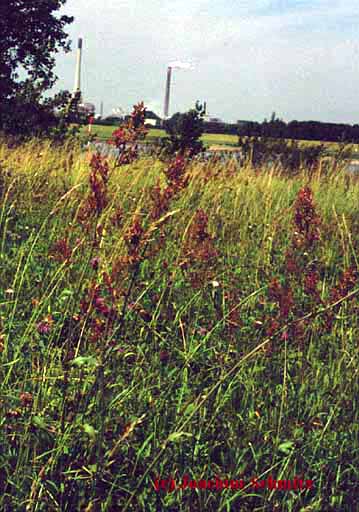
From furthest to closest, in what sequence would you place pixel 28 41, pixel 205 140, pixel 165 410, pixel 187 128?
1. pixel 205 140
2. pixel 28 41
3. pixel 187 128
4. pixel 165 410

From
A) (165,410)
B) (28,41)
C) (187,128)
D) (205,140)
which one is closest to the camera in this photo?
(165,410)

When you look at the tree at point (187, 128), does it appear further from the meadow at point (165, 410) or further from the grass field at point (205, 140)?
the meadow at point (165, 410)

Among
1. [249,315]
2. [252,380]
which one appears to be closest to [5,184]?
[249,315]

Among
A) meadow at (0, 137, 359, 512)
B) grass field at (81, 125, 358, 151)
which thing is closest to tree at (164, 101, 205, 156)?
grass field at (81, 125, 358, 151)

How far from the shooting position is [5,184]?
560cm

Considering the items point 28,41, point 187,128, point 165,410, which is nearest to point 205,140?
point 28,41

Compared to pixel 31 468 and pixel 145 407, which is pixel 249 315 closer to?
pixel 145 407

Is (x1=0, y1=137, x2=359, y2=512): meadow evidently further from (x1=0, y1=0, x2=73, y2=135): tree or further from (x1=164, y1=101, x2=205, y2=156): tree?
(x1=0, y1=0, x2=73, y2=135): tree

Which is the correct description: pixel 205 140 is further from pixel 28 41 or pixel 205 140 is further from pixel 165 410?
pixel 165 410

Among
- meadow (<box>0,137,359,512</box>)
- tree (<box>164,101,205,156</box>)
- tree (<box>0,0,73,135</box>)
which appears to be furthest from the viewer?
tree (<box>0,0,73,135</box>)

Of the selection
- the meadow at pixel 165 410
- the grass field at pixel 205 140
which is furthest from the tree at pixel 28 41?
Answer: the meadow at pixel 165 410

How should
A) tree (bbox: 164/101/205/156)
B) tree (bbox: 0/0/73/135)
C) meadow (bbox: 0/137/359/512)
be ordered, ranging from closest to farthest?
meadow (bbox: 0/137/359/512), tree (bbox: 164/101/205/156), tree (bbox: 0/0/73/135)

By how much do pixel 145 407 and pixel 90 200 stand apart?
76 centimetres

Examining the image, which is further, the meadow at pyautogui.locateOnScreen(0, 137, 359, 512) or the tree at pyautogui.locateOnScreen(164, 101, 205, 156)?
the tree at pyautogui.locateOnScreen(164, 101, 205, 156)
